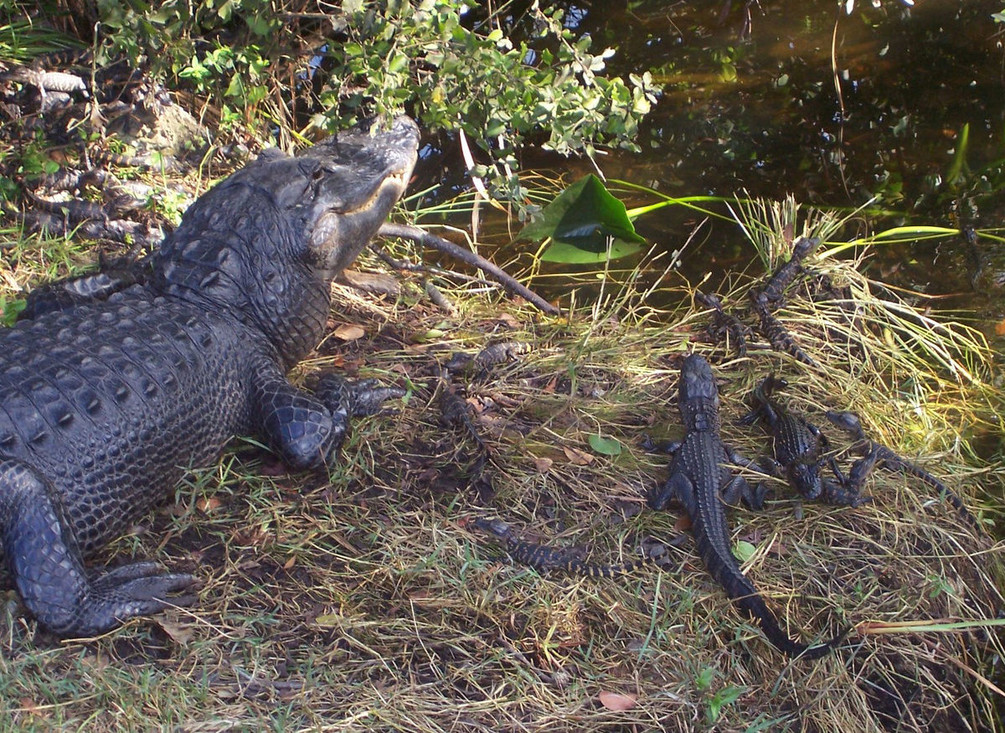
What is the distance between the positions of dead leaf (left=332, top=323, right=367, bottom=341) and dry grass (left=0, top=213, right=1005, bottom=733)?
0.45 feet

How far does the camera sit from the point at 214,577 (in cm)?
288

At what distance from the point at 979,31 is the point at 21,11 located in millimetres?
6332

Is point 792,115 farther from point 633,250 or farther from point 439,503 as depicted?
point 439,503

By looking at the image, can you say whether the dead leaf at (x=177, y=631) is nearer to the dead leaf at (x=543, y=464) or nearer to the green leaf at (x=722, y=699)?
the dead leaf at (x=543, y=464)

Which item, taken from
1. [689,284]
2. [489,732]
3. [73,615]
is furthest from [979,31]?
[73,615]

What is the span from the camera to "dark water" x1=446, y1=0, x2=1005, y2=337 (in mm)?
4910

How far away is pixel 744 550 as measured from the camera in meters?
3.06

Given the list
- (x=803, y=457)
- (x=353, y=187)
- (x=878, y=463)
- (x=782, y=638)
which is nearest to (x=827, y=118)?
(x=878, y=463)

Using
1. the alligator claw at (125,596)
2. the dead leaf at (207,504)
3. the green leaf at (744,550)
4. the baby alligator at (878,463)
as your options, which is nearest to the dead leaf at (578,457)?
the green leaf at (744,550)

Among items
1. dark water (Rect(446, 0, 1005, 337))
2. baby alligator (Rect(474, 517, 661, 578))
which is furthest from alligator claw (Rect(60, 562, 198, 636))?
dark water (Rect(446, 0, 1005, 337))

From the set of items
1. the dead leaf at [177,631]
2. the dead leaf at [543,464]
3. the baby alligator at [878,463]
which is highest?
the dead leaf at [177,631]

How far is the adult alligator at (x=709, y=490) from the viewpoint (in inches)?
109

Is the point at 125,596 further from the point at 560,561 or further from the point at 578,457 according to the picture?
the point at 578,457

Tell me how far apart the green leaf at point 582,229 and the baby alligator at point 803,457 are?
1259 mm
